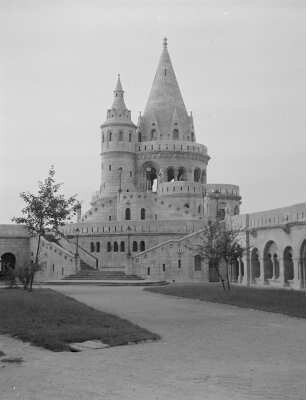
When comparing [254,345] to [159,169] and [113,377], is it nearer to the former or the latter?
[113,377]

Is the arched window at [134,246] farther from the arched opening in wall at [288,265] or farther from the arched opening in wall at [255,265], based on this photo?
the arched opening in wall at [288,265]

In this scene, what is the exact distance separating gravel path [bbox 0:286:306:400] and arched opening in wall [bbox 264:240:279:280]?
2190 cm

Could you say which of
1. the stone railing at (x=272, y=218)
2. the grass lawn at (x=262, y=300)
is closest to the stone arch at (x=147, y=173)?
the stone railing at (x=272, y=218)

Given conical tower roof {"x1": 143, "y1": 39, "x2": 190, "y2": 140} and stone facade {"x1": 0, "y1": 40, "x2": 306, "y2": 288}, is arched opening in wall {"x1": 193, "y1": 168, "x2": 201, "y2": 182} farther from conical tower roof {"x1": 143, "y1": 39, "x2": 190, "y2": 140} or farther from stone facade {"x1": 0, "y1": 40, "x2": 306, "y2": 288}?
conical tower roof {"x1": 143, "y1": 39, "x2": 190, "y2": 140}

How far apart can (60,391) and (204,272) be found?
37.6m

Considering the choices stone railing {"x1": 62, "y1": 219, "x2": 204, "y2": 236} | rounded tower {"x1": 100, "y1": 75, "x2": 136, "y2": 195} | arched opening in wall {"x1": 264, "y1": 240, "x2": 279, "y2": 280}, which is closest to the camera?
arched opening in wall {"x1": 264, "y1": 240, "x2": 279, "y2": 280}

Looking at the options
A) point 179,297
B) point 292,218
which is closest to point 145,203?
point 292,218

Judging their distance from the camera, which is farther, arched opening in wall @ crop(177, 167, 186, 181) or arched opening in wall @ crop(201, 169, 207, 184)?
arched opening in wall @ crop(201, 169, 207, 184)

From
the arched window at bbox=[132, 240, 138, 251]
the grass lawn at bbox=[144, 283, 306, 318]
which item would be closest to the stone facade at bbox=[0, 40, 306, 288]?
the arched window at bbox=[132, 240, 138, 251]

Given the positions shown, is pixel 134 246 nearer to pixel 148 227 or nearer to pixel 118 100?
pixel 148 227

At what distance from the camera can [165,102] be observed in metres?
65.1

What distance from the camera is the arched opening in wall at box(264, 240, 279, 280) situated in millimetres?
37906

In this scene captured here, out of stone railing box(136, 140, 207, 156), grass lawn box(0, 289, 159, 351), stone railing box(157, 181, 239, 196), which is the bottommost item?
grass lawn box(0, 289, 159, 351)

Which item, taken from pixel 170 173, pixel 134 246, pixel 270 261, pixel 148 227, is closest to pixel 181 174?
pixel 170 173
